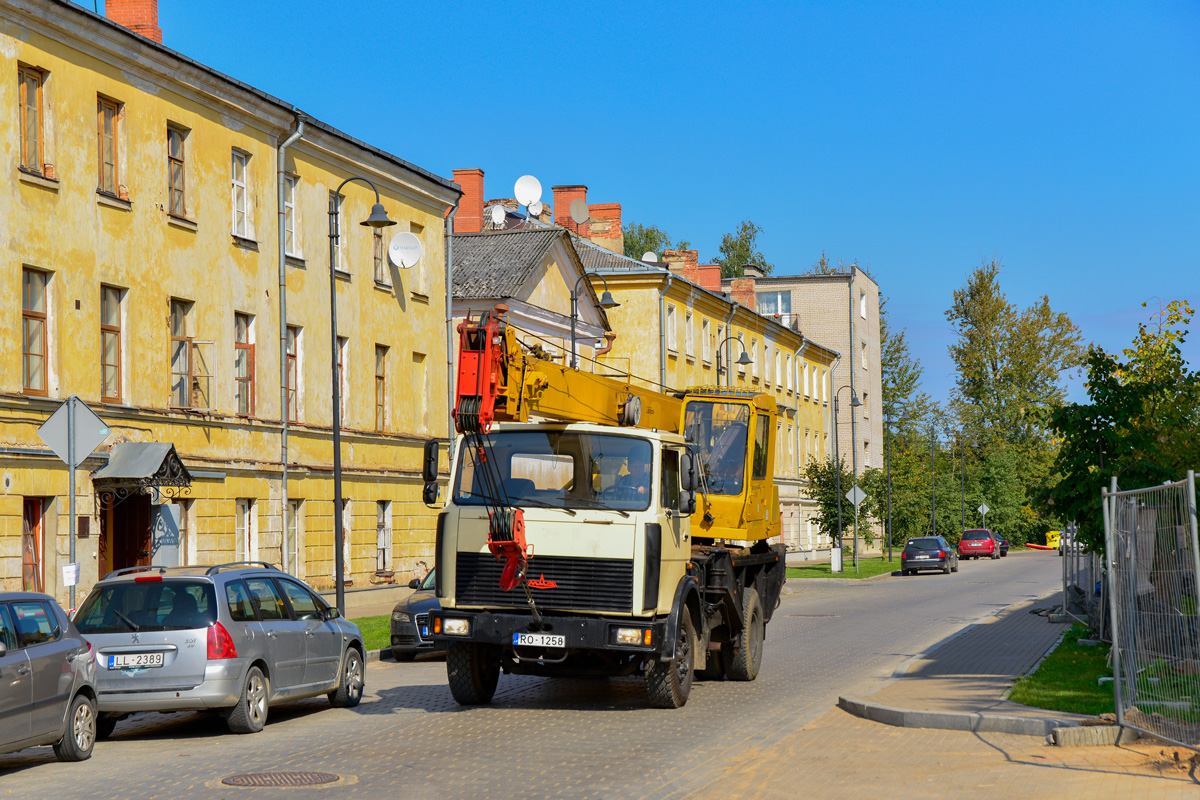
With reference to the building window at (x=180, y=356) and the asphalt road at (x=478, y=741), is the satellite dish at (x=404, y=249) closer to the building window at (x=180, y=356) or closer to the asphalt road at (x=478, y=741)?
the building window at (x=180, y=356)

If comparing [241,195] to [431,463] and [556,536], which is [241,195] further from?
[556,536]

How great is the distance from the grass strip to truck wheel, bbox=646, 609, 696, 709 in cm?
318

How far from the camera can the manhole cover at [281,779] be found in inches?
381

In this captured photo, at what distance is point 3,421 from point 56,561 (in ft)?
8.34

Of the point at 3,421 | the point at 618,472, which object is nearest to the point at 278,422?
the point at 3,421

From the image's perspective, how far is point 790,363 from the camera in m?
72.9

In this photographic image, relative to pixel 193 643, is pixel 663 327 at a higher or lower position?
higher

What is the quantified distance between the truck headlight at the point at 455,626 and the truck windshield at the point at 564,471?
1184 mm

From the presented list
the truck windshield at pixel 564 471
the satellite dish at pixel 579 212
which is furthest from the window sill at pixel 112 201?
the satellite dish at pixel 579 212

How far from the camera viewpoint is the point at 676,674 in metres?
13.8

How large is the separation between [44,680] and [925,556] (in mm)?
47068

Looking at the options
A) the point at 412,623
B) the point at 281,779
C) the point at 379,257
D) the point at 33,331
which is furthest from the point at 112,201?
the point at 281,779

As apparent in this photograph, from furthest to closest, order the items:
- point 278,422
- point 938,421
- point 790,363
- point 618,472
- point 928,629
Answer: point 938,421 < point 790,363 < point 278,422 < point 928,629 < point 618,472

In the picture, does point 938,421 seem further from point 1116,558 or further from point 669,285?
point 1116,558
